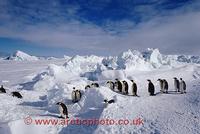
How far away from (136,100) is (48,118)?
13.6 ft

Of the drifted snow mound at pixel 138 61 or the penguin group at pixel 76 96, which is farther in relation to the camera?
the drifted snow mound at pixel 138 61

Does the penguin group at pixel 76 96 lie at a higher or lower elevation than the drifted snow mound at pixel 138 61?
lower

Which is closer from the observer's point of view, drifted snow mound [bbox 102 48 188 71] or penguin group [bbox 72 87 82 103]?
penguin group [bbox 72 87 82 103]

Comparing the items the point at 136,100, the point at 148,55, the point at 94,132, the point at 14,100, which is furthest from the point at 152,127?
the point at 148,55

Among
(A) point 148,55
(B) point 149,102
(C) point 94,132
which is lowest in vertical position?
(C) point 94,132

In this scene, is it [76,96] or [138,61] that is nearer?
[76,96]

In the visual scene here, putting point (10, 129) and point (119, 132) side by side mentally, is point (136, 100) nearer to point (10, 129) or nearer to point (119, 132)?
point (119, 132)

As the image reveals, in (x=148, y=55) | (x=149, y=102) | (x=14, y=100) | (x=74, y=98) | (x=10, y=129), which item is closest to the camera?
(x=10, y=129)

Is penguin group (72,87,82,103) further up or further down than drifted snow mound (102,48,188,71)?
further down

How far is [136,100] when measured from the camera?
12820 millimetres

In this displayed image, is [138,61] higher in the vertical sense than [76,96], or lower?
higher

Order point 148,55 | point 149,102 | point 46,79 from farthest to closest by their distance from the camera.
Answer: point 148,55 → point 46,79 → point 149,102

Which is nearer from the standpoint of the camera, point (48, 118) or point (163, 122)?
point (163, 122)

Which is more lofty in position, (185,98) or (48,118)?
(185,98)
